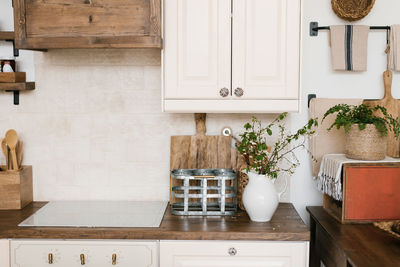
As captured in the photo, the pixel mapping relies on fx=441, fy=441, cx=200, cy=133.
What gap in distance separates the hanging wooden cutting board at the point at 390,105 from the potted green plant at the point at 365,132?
0.66 feet

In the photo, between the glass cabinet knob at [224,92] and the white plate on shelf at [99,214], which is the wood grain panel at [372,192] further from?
the white plate on shelf at [99,214]

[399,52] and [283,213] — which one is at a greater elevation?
[399,52]

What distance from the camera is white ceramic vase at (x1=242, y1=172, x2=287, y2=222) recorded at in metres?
2.22

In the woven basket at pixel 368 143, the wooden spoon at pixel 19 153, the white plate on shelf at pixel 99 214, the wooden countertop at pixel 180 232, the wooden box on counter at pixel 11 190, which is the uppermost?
the woven basket at pixel 368 143

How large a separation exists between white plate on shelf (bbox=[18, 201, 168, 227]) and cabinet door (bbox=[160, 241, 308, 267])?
168mm

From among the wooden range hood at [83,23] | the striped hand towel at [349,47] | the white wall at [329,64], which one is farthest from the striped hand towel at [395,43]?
the wooden range hood at [83,23]

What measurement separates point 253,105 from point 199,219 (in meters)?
0.65

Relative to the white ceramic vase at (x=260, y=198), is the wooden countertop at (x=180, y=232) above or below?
below

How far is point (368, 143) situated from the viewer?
231 centimetres

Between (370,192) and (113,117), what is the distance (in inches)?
59.6

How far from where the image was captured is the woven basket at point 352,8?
2.54m

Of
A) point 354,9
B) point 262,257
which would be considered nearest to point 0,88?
point 262,257

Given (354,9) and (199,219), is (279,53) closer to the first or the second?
(354,9)

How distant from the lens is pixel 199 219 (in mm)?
2295
